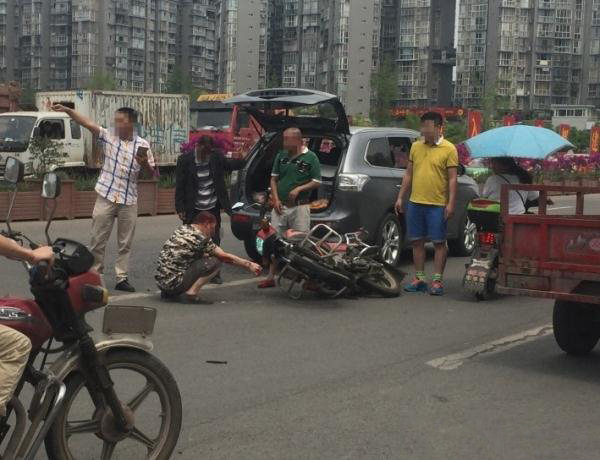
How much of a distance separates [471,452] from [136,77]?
3614 inches

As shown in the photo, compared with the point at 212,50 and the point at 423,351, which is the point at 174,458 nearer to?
the point at 423,351

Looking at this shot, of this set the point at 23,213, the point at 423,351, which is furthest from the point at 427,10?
the point at 423,351

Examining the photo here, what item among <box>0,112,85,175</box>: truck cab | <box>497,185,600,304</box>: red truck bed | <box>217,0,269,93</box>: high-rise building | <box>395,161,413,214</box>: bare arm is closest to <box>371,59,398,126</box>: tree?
<box>217,0,269,93</box>: high-rise building

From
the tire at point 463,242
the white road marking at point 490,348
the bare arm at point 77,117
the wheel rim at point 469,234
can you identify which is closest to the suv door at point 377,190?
the tire at point 463,242

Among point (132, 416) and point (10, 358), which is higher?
point (10, 358)

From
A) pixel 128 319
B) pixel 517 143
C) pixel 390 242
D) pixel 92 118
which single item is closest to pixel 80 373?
pixel 128 319

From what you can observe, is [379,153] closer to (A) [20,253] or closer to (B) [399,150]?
(B) [399,150]

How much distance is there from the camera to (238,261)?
8.19 meters

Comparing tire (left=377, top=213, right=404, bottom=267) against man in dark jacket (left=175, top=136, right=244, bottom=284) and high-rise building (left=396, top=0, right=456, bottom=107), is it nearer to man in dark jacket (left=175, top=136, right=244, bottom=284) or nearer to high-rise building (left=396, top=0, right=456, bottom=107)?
man in dark jacket (left=175, top=136, right=244, bottom=284)

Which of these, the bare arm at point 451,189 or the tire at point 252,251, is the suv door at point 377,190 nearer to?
the bare arm at point 451,189

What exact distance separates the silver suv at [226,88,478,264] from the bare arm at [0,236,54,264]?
6.15 m

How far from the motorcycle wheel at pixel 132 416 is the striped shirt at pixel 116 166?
4.95 m

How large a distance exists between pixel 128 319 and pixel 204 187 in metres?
5.83

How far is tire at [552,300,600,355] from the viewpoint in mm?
7086
